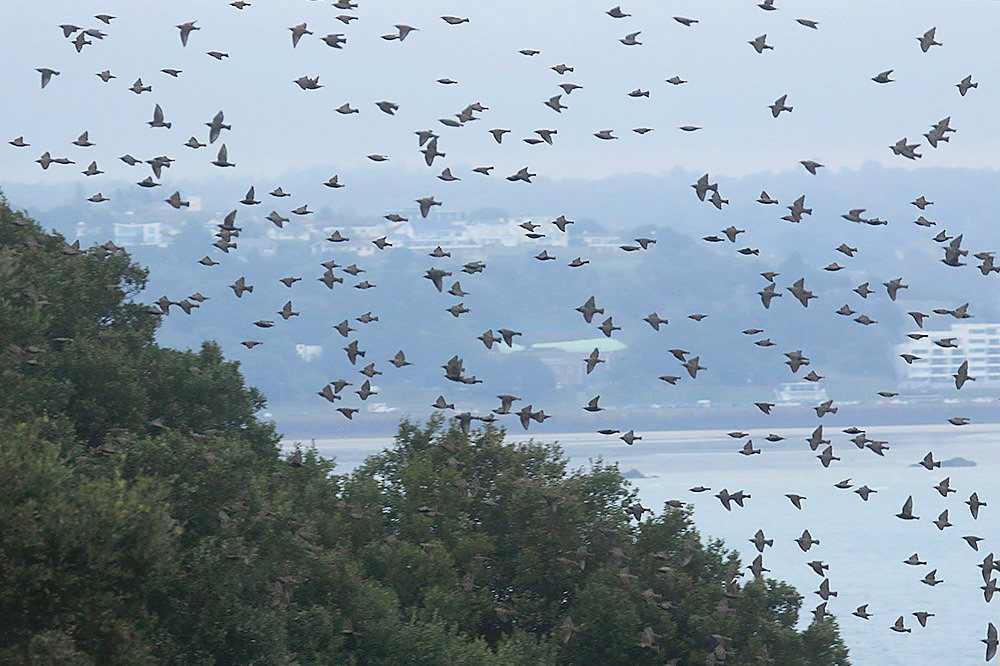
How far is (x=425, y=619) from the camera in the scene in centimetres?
3950

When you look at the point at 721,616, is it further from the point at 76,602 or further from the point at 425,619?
the point at 76,602

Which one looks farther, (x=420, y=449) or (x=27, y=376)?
(x=420, y=449)

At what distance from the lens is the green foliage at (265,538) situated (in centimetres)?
2420

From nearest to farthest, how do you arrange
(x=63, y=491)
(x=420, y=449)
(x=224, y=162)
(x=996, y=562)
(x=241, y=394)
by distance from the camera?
(x=63, y=491) < (x=224, y=162) < (x=996, y=562) < (x=241, y=394) < (x=420, y=449)

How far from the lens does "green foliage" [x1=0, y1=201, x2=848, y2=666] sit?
24203 mm

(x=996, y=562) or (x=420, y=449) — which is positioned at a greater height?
(x=420, y=449)

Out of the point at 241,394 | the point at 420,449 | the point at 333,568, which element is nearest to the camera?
the point at 333,568

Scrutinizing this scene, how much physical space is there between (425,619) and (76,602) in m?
17.0

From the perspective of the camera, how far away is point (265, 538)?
3322 centimetres

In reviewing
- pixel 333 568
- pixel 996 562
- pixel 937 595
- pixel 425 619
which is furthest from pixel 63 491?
pixel 937 595

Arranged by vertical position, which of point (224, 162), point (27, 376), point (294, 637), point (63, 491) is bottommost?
point (294, 637)

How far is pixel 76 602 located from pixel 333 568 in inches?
585

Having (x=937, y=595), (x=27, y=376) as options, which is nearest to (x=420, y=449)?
(x=27, y=376)

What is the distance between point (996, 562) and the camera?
33688 mm
